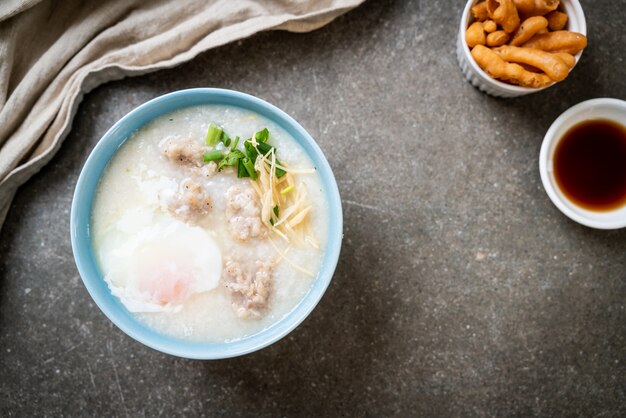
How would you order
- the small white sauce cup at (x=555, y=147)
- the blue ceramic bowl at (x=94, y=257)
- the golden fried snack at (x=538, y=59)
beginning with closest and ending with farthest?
the blue ceramic bowl at (x=94, y=257)
the golden fried snack at (x=538, y=59)
the small white sauce cup at (x=555, y=147)

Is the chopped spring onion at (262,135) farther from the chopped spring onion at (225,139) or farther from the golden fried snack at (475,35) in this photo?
the golden fried snack at (475,35)

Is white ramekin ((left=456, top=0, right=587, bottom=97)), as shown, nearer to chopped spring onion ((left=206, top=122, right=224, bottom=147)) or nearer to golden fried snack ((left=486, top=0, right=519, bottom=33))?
golden fried snack ((left=486, top=0, right=519, bottom=33))

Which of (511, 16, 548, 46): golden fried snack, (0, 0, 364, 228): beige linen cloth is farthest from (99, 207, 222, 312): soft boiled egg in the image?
(511, 16, 548, 46): golden fried snack

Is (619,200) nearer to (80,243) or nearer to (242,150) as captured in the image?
(242,150)

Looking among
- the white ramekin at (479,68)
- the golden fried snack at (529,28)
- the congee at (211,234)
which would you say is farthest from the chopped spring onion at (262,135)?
the golden fried snack at (529,28)

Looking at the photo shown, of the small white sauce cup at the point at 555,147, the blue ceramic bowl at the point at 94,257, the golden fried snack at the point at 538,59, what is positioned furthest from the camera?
the small white sauce cup at the point at 555,147

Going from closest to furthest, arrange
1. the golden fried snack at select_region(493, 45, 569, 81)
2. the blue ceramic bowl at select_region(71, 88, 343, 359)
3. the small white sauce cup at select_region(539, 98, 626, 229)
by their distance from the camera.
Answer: the blue ceramic bowl at select_region(71, 88, 343, 359) → the golden fried snack at select_region(493, 45, 569, 81) → the small white sauce cup at select_region(539, 98, 626, 229)

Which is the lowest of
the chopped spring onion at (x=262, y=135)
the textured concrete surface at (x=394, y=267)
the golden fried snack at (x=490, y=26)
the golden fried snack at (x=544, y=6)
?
the textured concrete surface at (x=394, y=267)
